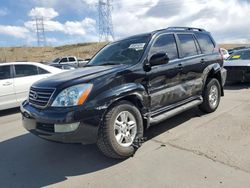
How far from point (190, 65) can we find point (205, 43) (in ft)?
3.89

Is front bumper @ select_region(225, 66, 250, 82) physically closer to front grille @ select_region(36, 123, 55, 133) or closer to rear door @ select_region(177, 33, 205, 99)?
rear door @ select_region(177, 33, 205, 99)

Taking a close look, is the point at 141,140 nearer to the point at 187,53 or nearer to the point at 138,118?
the point at 138,118

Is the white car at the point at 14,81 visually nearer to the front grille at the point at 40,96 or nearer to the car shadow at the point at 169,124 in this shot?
the front grille at the point at 40,96

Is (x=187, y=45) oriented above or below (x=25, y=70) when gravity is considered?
above

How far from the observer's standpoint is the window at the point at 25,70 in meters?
7.83

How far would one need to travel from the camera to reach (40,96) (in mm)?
3836

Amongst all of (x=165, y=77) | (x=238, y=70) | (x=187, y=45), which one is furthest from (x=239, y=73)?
(x=165, y=77)

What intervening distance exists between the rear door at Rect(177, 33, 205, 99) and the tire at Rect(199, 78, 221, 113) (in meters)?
0.26

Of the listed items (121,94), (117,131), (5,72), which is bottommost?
(117,131)

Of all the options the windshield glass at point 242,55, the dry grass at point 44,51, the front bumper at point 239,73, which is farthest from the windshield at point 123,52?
the dry grass at point 44,51

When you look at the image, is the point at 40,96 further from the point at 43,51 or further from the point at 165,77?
the point at 43,51

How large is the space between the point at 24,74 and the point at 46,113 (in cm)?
488

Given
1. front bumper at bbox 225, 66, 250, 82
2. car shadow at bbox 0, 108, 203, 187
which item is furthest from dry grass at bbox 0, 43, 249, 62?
car shadow at bbox 0, 108, 203, 187

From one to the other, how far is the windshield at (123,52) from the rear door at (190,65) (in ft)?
3.23
